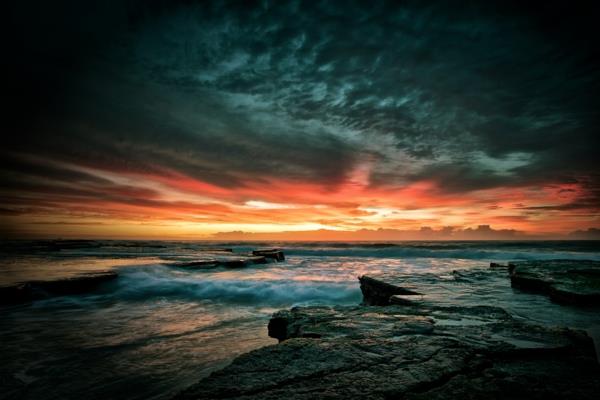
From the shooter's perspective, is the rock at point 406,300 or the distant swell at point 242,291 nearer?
the rock at point 406,300

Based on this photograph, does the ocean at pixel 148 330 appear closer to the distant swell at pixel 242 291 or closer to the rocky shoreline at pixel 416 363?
the distant swell at pixel 242 291

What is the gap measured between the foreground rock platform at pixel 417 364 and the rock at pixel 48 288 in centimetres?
1058

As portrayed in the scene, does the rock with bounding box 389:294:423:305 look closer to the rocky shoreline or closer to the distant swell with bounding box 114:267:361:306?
the rocky shoreline

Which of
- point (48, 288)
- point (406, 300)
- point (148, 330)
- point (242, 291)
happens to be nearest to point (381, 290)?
point (406, 300)

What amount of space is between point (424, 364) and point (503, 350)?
2.93 ft

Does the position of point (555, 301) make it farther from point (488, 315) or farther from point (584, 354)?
point (584, 354)

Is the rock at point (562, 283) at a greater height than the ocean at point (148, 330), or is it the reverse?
the rock at point (562, 283)

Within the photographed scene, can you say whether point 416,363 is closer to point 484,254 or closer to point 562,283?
point 562,283

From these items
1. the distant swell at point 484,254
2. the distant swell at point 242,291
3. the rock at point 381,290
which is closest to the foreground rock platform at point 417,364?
the rock at point 381,290

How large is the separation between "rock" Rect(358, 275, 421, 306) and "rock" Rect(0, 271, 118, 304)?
10.5 metres

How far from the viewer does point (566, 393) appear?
80.3 inches

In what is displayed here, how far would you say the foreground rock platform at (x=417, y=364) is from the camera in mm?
2113

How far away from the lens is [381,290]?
7.60 m

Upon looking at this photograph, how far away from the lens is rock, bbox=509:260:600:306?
5453 mm
